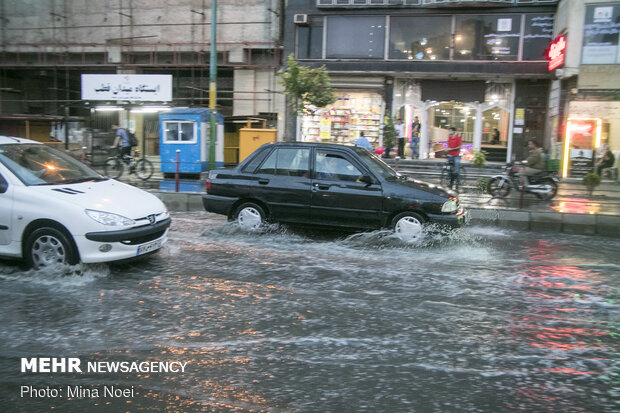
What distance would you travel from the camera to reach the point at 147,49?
74.9ft

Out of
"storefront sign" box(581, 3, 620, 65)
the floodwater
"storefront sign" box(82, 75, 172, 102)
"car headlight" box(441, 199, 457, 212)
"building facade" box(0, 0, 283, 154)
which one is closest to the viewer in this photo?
the floodwater

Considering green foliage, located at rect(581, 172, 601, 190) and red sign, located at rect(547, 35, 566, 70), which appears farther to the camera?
red sign, located at rect(547, 35, 566, 70)

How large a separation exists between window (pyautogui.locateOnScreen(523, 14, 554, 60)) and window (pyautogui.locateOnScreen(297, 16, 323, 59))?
8.38 m

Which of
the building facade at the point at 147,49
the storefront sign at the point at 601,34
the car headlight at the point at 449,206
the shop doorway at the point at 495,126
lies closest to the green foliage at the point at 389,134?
the shop doorway at the point at 495,126

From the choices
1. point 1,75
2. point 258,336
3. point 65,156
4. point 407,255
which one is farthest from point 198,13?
point 258,336

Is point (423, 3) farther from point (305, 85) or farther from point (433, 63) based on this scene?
point (305, 85)

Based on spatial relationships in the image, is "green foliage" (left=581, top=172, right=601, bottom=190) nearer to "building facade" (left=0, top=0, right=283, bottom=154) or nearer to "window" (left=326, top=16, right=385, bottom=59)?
"window" (left=326, top=16, right=385, bottom=59)

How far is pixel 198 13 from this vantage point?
22000 millimetres

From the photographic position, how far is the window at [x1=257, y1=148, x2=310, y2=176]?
27.1ft

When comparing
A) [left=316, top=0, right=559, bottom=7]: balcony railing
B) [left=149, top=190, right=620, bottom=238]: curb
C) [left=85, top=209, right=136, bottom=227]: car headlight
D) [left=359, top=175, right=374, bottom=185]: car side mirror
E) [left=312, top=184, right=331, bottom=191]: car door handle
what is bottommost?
[left=149, top=190, right=620, bottom=238]: curb

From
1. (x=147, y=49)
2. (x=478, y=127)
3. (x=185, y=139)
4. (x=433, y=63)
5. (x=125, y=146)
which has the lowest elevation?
(x=125, y=146)

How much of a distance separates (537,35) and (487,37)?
186 centimetres

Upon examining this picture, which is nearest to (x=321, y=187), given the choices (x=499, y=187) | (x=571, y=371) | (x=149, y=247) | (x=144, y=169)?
(x=149, y=247)

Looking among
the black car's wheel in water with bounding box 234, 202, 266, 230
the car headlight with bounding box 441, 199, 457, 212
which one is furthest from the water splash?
the car headlight with bounding box 441, 199, 457, 212
